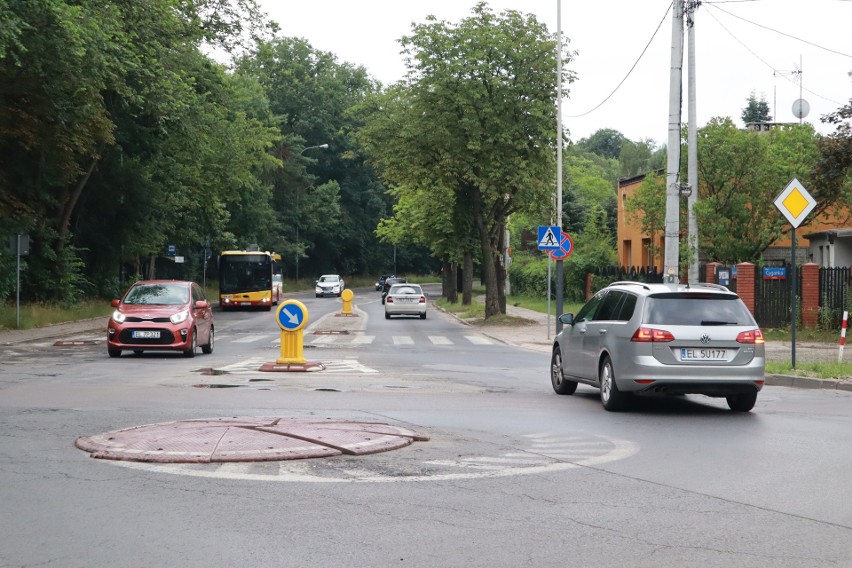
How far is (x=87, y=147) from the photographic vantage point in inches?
1334

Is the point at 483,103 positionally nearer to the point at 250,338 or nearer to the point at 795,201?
the point at 250,338

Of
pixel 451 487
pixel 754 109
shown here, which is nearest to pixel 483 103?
pixel 451 487

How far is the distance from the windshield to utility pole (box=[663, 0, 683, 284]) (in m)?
9.85

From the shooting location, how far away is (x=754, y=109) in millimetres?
92875

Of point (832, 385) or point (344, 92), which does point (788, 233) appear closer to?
point (832, 385)

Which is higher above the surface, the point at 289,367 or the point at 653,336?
the point at 653,336

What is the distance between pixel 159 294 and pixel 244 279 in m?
32.1

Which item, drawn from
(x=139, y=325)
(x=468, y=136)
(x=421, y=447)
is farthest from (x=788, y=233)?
(x=421, y=447)

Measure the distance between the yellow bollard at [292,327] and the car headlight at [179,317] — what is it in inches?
153

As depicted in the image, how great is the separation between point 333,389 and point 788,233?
28.9m

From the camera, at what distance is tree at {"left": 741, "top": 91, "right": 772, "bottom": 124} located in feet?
302

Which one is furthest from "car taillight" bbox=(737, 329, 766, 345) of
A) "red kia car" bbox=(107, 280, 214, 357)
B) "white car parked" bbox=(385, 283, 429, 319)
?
"white car parked" bbox=(385, 283, 429, 319)

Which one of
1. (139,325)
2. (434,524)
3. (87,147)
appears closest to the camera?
(434,524)

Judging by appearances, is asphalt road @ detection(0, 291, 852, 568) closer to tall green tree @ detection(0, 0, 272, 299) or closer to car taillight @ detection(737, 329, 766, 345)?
car taillight @ detection(737, 329, 766, 345)
